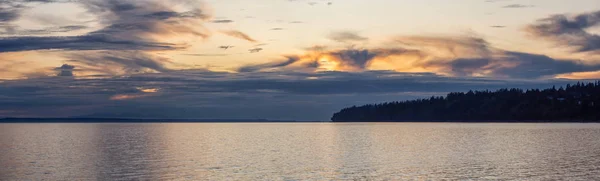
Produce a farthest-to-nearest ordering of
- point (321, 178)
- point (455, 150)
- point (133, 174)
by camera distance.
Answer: point (455, 150)
point (133, 174)
point (321, 178)

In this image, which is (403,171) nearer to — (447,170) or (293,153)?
(447,170)

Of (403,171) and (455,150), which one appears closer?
(403,171)

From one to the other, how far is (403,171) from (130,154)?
133ft

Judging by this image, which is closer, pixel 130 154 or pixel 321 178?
pixel 321 178

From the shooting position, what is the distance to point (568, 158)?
77188 millimetres

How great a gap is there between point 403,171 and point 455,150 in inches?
1284

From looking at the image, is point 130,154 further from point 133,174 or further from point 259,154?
point 133,174

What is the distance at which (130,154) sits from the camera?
286ft

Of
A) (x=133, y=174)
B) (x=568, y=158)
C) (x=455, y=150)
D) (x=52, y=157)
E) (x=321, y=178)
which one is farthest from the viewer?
(x=455, y=150)

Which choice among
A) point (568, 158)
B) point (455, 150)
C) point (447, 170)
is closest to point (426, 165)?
point (447, 170)

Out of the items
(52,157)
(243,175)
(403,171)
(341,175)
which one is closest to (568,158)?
(403,171)

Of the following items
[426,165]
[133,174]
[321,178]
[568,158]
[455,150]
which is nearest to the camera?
[321,178]

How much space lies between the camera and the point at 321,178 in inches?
2245

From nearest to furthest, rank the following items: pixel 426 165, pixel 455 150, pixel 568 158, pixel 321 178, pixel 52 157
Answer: pixel 321 178 < pixel 426 165 < pixel 568 158 < pixel 52 157 < pixel 455 150
